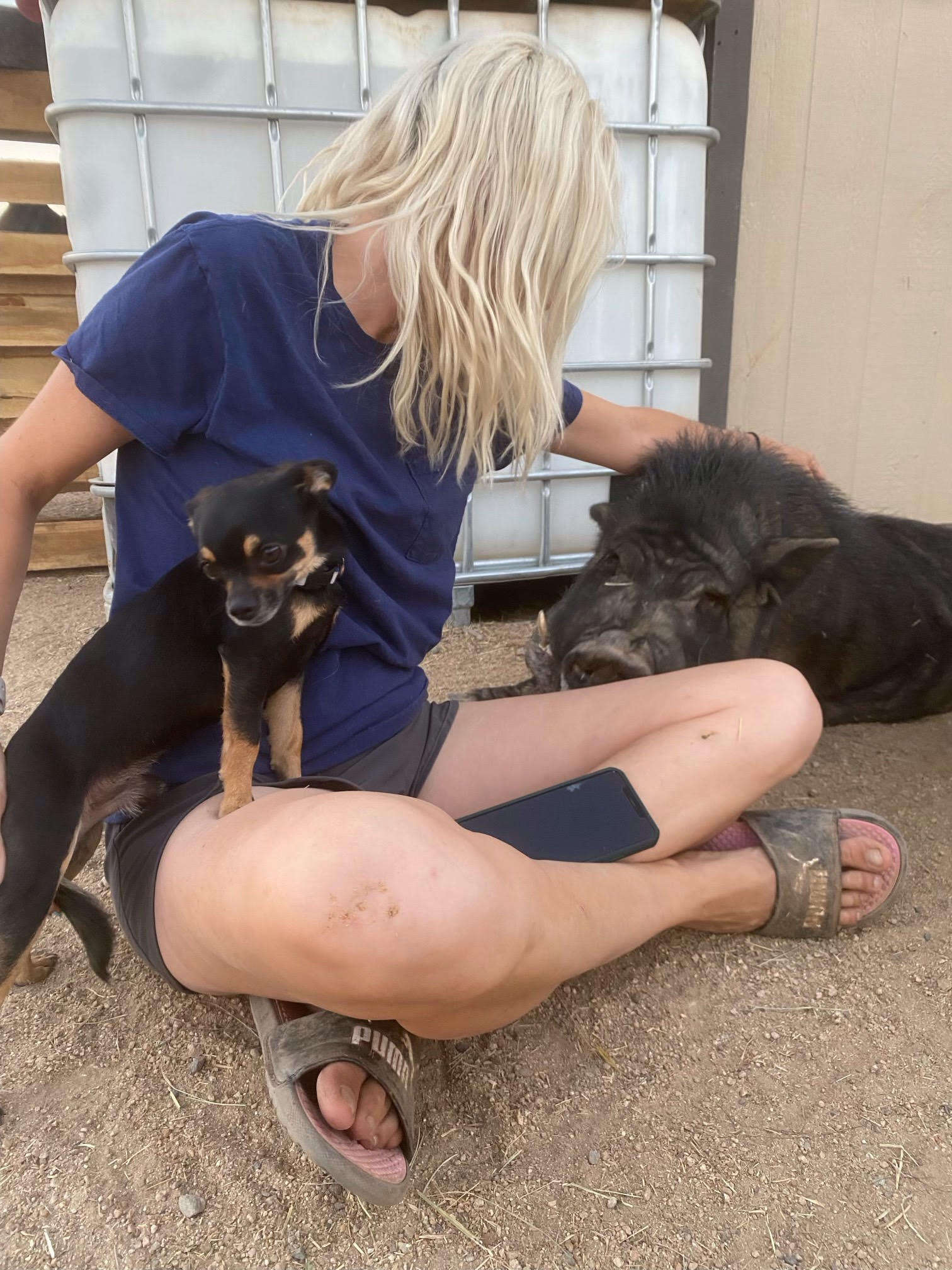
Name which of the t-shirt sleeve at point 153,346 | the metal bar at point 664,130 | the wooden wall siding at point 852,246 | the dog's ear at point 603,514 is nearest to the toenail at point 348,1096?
the t-shirt sleeve at point 153,346

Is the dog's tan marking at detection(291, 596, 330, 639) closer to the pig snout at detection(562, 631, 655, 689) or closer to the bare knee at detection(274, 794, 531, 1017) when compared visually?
the bare knee at detection(274, 794, 531, 1017)

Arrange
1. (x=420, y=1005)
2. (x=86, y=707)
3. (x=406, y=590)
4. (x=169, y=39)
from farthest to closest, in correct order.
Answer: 1. (x=169, y=39)
2. (x=406, y=590)
3. (x=86, y=707)
4. (x=420, y=1005)

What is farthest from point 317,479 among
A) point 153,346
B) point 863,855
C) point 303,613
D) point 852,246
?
point 852,246

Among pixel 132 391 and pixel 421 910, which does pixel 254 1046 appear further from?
pixel 132 391

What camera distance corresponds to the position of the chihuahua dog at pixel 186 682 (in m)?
1.46

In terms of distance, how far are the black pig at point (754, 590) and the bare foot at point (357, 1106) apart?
127 centimetres

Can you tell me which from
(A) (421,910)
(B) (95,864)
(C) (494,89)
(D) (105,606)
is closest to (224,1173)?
(A) (421,910)

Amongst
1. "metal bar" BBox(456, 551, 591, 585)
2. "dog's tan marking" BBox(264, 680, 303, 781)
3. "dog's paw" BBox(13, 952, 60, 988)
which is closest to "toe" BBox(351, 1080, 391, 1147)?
"dog's tan marking" BBox(264, 680, 303, 781)

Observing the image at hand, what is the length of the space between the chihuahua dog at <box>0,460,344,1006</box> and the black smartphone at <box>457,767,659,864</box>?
0.42 metres

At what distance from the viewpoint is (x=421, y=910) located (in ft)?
3.91

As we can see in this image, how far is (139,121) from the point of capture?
3.05 metres

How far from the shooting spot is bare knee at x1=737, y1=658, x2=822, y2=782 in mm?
1801

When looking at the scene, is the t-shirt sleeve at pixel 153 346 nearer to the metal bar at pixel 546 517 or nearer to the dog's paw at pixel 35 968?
the dog's paw at pixel 35 968

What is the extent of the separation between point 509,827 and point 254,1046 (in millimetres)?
634
